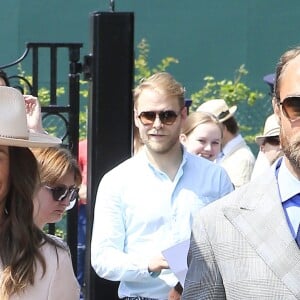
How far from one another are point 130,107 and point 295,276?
10.2 feet

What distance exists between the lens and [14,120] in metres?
3.11

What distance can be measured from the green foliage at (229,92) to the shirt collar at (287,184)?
29.4 ft

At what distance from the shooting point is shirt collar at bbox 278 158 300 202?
2762 mm

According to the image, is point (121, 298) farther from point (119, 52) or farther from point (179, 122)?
point (119, 52)

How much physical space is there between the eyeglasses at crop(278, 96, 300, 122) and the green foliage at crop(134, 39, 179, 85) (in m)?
9.17

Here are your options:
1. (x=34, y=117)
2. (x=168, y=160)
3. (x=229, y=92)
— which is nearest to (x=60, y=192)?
(x=34, y=117)

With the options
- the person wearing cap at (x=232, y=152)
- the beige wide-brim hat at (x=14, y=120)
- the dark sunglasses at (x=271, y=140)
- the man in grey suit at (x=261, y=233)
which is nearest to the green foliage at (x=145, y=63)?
the person wearing cap at (x=232, y=152)

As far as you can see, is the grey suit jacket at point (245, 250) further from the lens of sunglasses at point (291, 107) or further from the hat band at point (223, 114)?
Answer: the hat band at point (223, 114)

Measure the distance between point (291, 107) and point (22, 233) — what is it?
34.4 inches

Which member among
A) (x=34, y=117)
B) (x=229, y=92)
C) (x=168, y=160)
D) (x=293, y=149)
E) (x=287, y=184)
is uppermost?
(x=293, y=149)

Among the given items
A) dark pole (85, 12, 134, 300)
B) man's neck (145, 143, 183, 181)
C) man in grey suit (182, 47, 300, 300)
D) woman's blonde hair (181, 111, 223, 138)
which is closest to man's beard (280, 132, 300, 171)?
man in grey suit (182, 47, 300, 300)

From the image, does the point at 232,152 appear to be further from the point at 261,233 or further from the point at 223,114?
the point at 261,233

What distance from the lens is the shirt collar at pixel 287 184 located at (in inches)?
109

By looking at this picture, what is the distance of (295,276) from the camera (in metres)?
2.64
